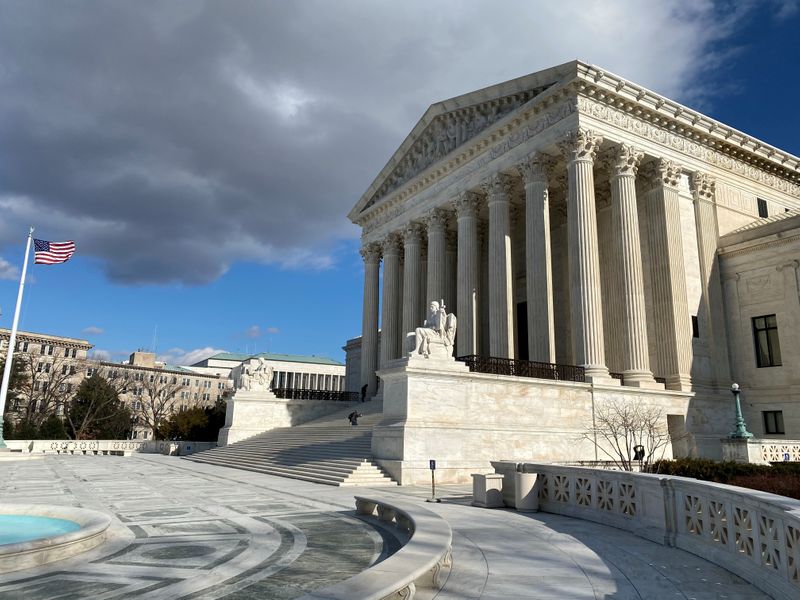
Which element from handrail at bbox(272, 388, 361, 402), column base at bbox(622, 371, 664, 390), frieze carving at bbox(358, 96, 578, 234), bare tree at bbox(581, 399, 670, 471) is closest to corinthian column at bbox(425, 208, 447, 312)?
frieze carving at bbox(358, 96, 578, 234)

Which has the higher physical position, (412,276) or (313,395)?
(412,276)

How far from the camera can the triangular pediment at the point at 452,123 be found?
3316 cm

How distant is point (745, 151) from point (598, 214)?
10152 millimetres

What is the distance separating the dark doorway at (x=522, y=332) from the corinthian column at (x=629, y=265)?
35.6ft

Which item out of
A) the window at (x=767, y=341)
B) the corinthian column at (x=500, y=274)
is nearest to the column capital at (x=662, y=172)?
the corinthian column at (x=500, y=274)

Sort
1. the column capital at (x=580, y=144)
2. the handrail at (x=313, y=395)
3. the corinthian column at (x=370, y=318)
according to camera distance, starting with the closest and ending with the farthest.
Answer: the column capital at (x=580, y=144) → the handrail at (x=313, y=395) → the corinthian column at (x=370, y=318)

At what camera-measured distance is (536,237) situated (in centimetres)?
3173

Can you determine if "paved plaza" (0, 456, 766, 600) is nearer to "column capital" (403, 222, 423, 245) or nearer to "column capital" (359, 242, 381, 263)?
"column capital" (403, 222, 423, 245)

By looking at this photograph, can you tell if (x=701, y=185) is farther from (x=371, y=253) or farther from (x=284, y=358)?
(x=284, y=358)

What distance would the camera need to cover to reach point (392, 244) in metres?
46.3

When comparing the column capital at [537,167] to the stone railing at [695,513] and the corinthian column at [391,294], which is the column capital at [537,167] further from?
the stone railing at [695,513]

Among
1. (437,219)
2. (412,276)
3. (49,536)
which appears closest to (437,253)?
(437,219)

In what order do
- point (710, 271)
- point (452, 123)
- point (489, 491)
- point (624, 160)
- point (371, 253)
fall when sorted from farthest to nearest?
point (371, 253) → point (452, 123) → point (710, 271) → point (624, 160) → point (489, 491)

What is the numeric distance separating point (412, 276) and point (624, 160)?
16887 mm
